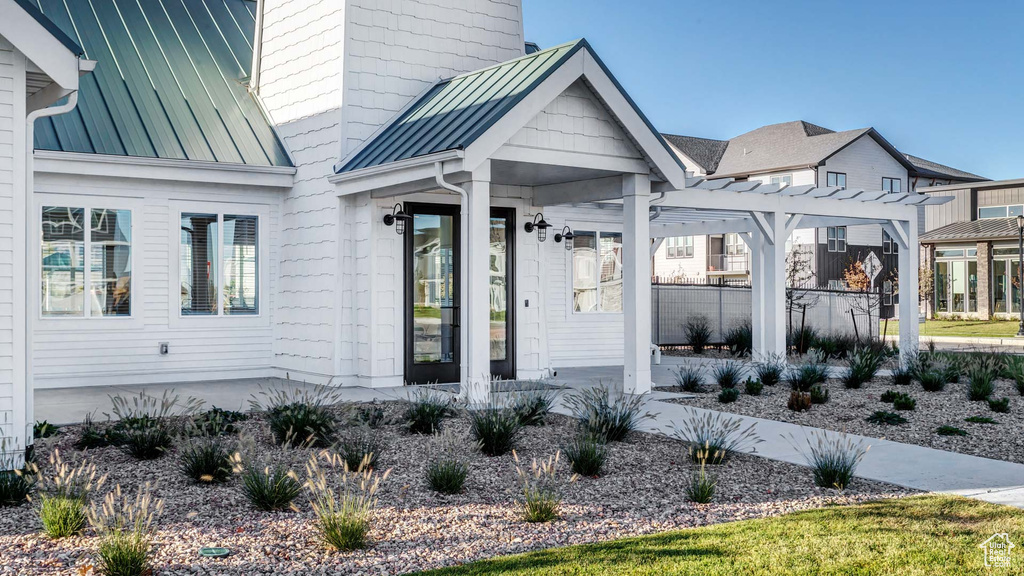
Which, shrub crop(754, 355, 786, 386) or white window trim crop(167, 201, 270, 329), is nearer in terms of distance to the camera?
shrub crop(754, 355, 786, 386)

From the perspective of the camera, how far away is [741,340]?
63.8 ft

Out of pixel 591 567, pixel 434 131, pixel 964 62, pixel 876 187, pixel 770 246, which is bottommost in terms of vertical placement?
pixel 591 567

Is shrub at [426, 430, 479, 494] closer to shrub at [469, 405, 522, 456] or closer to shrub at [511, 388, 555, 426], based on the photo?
shrub at [469, 405, 522, 456]

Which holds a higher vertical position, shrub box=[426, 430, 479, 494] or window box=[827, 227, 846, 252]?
window box=[827, 227, 846, 252]

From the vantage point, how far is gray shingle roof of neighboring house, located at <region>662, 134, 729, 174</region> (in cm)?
4628

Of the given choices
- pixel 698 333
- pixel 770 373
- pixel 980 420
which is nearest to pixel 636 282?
pixel 770 373

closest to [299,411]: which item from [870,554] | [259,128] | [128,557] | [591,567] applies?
[128,557]

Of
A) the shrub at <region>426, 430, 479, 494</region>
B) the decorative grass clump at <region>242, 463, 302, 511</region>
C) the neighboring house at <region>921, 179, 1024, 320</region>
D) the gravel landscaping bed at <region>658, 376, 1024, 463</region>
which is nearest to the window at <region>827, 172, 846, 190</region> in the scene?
the neighboring house at <region>921, 179, 1024, 320</region>

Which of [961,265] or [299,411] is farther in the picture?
[961,265]

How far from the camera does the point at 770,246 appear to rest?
50.8 ft

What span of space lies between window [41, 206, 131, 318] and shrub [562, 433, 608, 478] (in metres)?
8.47

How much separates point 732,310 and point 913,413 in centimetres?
1179

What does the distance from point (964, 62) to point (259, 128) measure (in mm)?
33568

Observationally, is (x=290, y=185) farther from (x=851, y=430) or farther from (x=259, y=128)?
(x=851, y=430)
